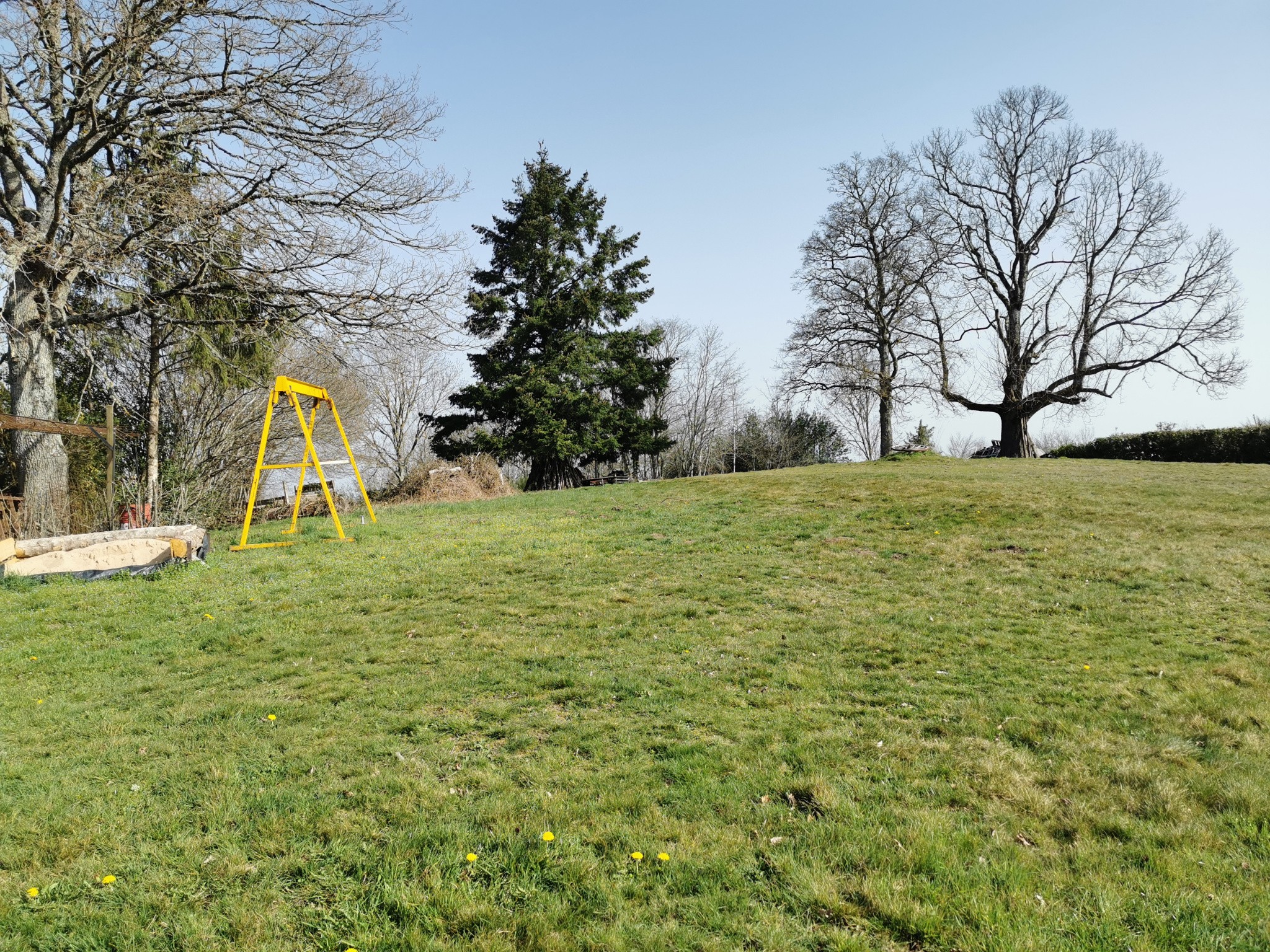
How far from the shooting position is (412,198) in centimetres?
1315

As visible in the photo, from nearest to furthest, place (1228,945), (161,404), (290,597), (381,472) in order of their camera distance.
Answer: (1228,945) < (290,597) < (161,404) < (381,472)

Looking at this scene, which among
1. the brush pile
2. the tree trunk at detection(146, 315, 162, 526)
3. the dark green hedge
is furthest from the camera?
the dark green hedge

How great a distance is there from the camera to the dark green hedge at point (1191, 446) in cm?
2114

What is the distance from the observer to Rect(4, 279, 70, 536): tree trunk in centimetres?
1112

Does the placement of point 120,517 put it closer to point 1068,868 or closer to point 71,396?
point 71,396

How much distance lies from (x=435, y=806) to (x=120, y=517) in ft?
44.2

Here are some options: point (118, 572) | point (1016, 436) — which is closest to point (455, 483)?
point (118, 572)

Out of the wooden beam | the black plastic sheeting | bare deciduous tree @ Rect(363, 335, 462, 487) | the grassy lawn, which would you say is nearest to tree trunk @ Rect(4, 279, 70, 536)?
the wooden beam

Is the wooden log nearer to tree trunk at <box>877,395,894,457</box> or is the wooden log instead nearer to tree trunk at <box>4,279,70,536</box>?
tree trunk at <box>4,279,70,536</box>

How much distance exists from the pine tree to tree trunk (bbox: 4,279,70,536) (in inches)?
516

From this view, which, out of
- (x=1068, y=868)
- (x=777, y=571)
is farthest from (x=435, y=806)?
(x=777, y=571)

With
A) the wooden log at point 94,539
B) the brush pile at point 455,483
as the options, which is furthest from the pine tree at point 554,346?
the wooden log at point 94,539

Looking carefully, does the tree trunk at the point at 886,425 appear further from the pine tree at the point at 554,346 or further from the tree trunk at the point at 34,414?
the tree trunk at the point at 34,414

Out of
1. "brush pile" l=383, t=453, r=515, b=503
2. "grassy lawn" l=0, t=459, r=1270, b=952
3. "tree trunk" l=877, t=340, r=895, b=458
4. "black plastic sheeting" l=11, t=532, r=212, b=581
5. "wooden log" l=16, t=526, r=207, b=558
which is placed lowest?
"grassy lawn" l=0, t=459, r=1270, b=952
